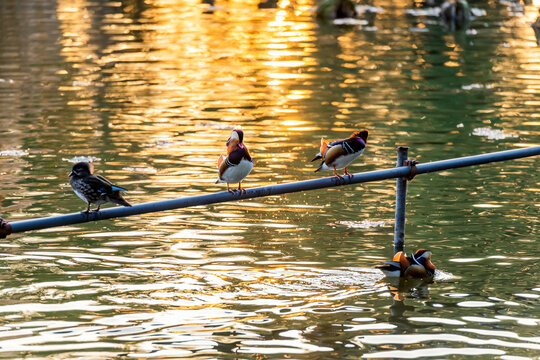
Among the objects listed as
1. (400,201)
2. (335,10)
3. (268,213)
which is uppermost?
(400,201)

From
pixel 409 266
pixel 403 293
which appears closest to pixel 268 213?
pixel 409 266

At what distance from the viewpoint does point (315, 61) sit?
26.0 meters

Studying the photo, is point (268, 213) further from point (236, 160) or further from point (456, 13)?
point (456, 13)

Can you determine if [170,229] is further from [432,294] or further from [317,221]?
[432,294]

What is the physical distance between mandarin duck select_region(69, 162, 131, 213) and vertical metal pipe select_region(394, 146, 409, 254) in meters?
2.72

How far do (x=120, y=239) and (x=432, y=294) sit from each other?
→ 3717 millimetres

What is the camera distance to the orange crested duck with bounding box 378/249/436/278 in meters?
9.26

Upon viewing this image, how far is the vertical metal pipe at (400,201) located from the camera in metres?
8.96

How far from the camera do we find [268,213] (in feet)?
39.2

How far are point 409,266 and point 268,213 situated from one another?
3043mm

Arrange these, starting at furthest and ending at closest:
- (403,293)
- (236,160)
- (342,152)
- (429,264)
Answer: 1. (429,264)
2. (403,293)
3. (342,152)
4. (236,160)

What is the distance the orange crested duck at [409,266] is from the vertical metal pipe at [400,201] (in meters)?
0.22

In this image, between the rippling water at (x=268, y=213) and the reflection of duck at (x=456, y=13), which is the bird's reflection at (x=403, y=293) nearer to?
the rippling water at (x=268, y=213)

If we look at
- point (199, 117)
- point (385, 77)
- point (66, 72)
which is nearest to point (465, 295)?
point (199, 117)
